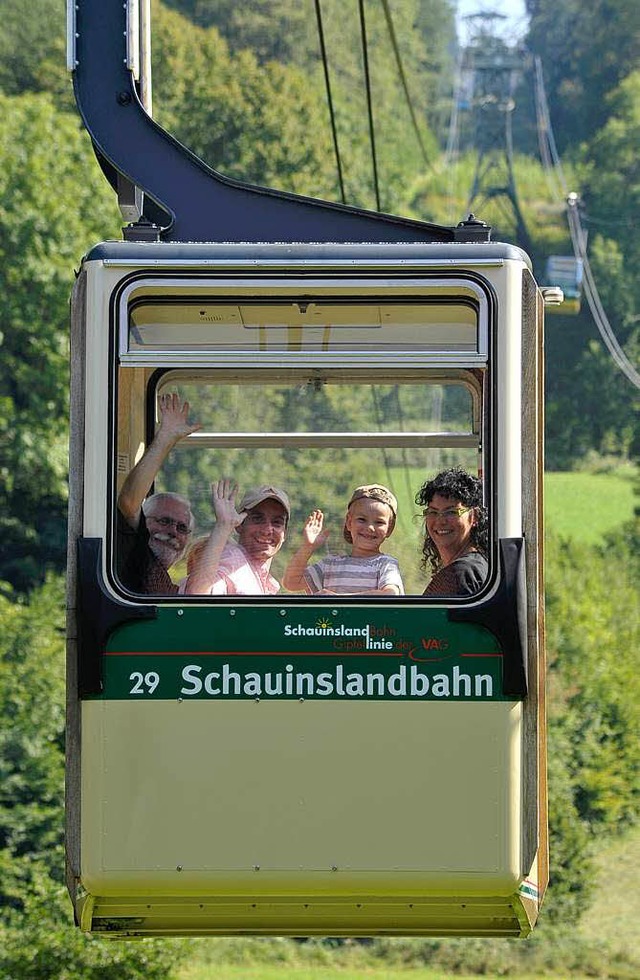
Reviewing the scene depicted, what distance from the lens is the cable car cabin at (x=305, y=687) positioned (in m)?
5.20

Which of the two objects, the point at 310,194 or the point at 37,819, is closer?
the point at 37,819

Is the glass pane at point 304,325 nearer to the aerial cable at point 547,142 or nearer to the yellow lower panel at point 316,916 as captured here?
the yellow lower panel at point 316,916

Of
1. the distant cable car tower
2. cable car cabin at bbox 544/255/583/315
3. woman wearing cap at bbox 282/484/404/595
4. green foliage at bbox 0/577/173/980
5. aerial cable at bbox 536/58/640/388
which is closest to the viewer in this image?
woman wearing cap at bbox 282/484/404/595

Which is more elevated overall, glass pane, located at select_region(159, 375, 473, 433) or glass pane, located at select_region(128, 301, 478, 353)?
glass pane, located at select_region(128, 301, 478, 353)

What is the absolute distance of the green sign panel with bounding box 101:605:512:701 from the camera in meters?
5.21

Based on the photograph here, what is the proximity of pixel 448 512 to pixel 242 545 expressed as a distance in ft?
2.15

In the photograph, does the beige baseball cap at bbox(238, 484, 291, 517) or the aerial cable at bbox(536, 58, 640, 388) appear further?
the aerial cable at bbox(536, 58, 640, 388)

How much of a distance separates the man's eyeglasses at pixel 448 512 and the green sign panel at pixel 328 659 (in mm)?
409

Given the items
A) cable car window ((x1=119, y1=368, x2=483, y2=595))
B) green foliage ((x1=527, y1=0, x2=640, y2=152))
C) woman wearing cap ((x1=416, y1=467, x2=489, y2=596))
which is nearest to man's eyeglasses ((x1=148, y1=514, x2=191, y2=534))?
cable car window ((x1=119, y1=368, x2=483, y2=595))

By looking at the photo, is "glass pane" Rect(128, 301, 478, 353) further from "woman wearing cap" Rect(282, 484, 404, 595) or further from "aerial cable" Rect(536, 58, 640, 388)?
"aerial cable" Rect(536, 58, 640, 388)

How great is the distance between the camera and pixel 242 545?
5.50 m

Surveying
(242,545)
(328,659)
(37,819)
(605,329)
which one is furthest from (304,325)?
(605,329)

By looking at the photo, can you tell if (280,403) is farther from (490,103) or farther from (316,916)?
(490,103)

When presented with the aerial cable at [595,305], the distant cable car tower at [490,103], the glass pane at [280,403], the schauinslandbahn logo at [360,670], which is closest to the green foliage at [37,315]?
the aerial cable at [595,305]
